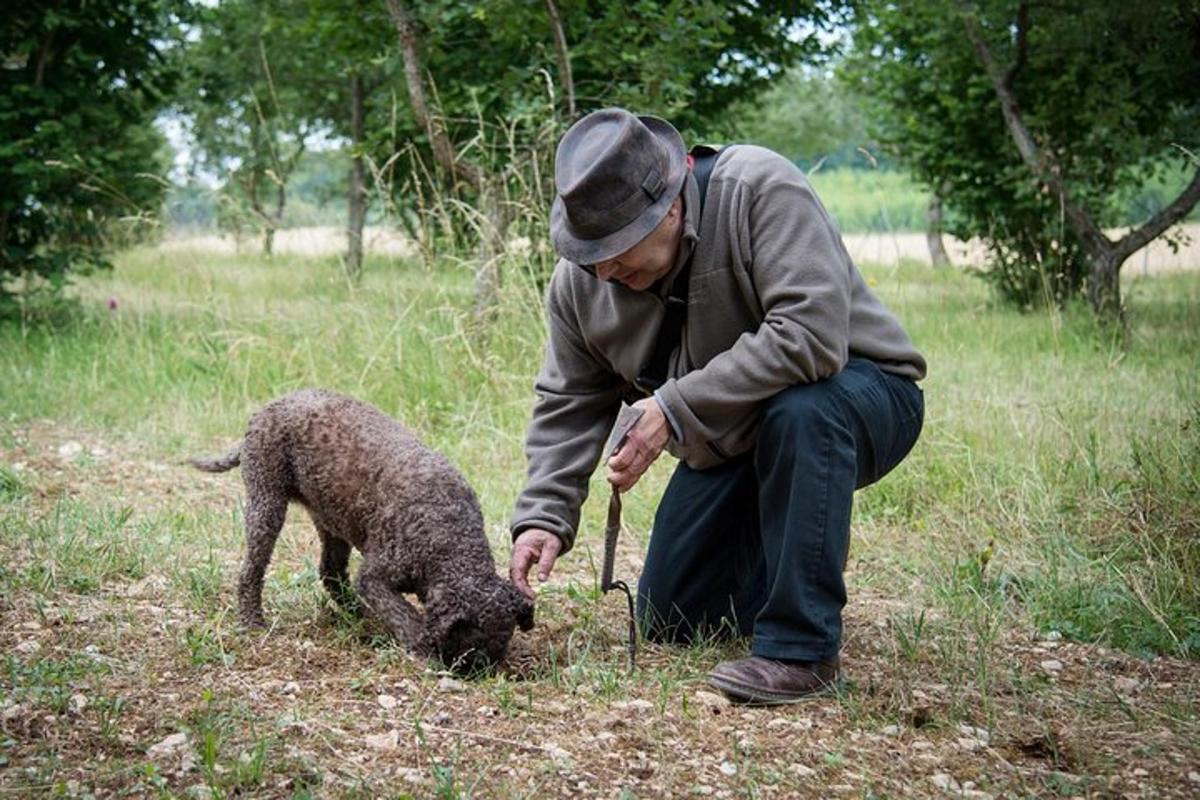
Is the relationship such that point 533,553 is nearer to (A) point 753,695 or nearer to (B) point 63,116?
(A) point 753,695

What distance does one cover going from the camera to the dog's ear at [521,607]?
11.0ft

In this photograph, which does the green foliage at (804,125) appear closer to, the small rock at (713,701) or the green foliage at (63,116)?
the green foliage at (63,116)

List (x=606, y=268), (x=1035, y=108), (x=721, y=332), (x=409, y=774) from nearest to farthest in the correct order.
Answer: (x=409, y=774) < (x=606, y=268) < (x=721, y=332) < (x=1035, y=108)

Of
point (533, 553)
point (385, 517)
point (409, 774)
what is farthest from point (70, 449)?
point (409, 774)

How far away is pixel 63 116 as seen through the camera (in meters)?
9.30

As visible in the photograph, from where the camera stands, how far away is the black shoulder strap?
3516 millimetres

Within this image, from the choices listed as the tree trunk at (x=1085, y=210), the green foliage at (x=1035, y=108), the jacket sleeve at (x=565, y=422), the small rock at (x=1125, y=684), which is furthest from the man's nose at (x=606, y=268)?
the tree trunk at (x=1085, y=210)

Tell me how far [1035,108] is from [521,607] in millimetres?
10019

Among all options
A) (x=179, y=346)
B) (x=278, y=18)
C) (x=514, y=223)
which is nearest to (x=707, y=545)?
(x=514, y=223)

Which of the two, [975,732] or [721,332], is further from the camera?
[721,332]

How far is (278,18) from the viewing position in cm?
1182

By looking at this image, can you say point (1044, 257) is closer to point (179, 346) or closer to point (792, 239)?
point (179, 346)

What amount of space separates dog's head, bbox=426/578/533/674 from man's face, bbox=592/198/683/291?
91cm

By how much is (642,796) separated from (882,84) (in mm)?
11867
